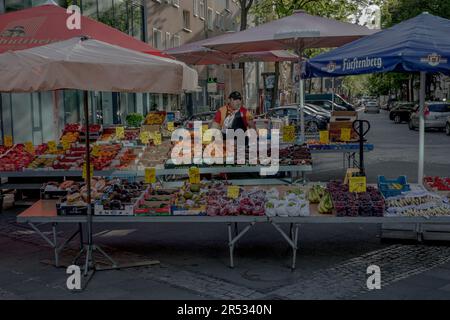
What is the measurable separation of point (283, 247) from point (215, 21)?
38895mm

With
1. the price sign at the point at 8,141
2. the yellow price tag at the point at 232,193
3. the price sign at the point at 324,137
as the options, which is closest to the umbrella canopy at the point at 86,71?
the yellow price tag at the point at 232,193

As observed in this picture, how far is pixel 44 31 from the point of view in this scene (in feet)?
33.2

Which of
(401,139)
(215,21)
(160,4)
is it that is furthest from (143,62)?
(215,21)

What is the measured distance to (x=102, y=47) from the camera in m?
6.51

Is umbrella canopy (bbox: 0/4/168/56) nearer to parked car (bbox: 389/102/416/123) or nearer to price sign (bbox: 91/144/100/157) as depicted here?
price sign (bbox: 91/144/100/157)

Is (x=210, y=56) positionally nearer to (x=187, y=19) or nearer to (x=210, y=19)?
(x=187, y=19)

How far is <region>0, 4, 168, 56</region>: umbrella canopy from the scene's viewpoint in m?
9.77

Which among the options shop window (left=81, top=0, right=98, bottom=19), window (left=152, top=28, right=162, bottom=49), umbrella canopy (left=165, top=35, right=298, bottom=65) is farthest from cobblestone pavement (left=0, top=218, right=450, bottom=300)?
window (left=152, top=28, right=162, bottom=49)

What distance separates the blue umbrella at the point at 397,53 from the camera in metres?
6.92

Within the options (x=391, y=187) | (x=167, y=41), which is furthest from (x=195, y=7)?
(x=391, y=187)

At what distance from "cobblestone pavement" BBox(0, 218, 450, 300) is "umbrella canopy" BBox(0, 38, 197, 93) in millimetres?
2157

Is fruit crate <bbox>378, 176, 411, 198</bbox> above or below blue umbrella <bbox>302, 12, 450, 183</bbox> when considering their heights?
below

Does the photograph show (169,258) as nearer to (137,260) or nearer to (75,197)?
(137,260)

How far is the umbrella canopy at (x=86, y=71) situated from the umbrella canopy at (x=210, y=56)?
800 centimetres
